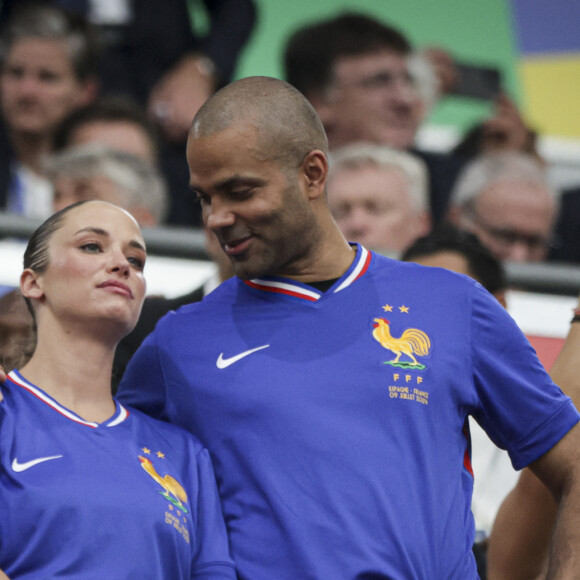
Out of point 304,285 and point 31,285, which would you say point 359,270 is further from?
point 31,285

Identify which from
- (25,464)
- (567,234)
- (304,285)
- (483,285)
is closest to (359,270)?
(304,285)

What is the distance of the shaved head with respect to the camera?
86.6 inches

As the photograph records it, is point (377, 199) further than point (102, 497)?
Yes

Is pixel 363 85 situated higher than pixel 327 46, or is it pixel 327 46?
pixel 327 46

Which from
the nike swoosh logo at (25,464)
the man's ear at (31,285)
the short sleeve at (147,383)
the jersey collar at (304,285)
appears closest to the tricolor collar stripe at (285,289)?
the jersey collar at (304,285)

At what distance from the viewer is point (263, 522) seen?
6.81 feet

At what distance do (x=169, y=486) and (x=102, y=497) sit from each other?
0.16 meters

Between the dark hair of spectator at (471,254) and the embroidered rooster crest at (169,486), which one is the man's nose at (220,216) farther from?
the dark hair of spectator at (471,254)

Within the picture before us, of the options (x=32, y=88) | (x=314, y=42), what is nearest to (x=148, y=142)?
(x=32, y=88)

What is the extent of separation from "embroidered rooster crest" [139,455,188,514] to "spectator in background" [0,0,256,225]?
2874mm

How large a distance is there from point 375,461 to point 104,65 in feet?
11.6

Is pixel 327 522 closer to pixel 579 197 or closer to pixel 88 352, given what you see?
pixel 88 352

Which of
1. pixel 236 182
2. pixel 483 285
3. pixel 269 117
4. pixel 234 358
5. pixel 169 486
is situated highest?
pixel 269 117

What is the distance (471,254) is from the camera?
10.8ft
